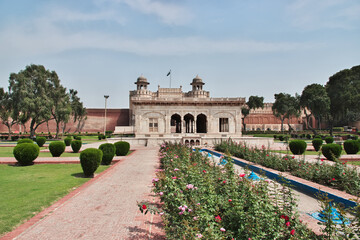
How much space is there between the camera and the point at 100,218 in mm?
4621

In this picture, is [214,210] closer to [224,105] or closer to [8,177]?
[8,177]

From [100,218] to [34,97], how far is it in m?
34.8

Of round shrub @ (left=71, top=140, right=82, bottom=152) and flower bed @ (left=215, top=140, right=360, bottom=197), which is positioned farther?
round shrub @ (left=71, top=140, right=82, bottom=152)

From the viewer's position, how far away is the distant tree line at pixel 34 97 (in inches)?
1254

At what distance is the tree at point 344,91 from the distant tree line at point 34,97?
4375 centimetres

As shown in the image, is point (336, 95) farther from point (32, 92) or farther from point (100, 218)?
point (32, 92)

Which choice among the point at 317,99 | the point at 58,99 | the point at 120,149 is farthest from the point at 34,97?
the point at 317,99

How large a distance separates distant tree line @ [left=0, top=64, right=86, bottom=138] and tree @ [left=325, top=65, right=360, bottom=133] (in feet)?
144

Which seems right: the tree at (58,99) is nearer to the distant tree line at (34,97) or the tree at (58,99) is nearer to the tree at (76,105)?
the distant tree line at (34,97)

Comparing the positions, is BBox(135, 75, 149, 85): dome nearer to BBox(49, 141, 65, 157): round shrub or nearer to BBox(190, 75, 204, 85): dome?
BBox(190, 75, 204, 85): dome

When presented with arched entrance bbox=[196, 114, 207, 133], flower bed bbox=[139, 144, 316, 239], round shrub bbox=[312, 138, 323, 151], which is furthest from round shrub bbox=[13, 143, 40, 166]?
arched entrance bbox=[196, 114, 207, 133]

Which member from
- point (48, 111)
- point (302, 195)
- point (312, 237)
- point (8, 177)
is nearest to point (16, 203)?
point (8, 177)

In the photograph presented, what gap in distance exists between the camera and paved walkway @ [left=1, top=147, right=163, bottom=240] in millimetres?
3922

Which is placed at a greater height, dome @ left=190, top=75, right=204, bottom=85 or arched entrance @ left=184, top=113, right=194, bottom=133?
dome @ left=190, top=75, right=204, bottom=85
